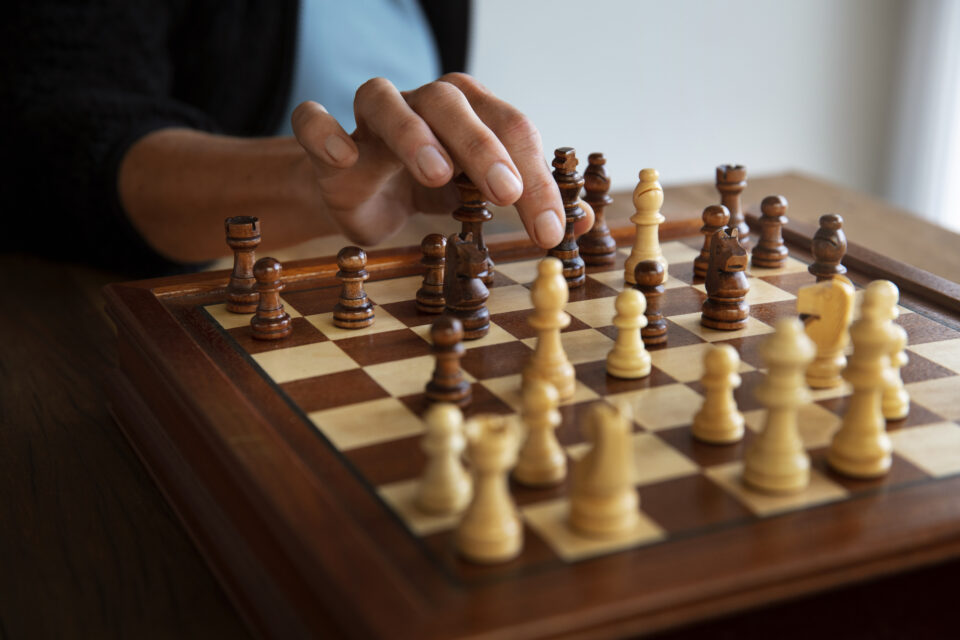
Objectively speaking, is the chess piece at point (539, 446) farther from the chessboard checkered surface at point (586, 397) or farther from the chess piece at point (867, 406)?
the chess piece at point (867, 406)

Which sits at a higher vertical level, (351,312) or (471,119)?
(471,119)

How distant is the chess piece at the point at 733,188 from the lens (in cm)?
170

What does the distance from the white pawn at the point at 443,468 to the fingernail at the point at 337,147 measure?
0.75m

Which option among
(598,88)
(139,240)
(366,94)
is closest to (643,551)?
(366,94)

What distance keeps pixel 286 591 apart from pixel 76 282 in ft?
4.36

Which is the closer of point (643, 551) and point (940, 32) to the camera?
point (643, 551)

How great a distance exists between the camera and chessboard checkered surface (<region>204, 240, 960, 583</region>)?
862 mm

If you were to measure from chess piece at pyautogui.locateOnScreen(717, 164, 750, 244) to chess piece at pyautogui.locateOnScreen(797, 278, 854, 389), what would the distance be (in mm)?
496

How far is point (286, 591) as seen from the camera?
87cm

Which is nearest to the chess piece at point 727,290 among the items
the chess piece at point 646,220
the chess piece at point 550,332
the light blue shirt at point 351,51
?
the chess piece at point 646,220

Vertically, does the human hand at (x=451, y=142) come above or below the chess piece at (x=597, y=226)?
above

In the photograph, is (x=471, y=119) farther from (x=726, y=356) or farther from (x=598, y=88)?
(x=598, y=88)

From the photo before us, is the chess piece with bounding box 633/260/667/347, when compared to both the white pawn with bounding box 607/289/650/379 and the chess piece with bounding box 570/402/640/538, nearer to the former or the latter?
the white pawn with bounding box 607/289/650/379

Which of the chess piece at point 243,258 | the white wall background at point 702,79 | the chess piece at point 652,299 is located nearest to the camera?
the chess piece at point 652,299
